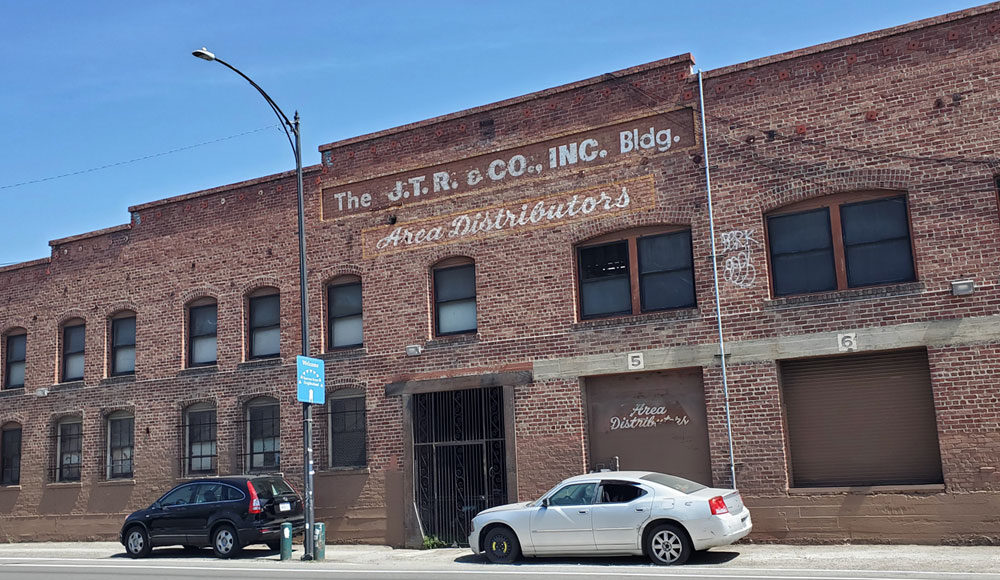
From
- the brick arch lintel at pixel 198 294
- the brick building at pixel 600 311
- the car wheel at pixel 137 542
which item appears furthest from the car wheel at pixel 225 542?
the brick arch lintel at pixel 198 294

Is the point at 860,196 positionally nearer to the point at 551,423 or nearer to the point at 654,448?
the point at 654,448

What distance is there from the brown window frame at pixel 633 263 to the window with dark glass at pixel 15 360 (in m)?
15.8

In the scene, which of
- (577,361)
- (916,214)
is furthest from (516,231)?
(916,214)

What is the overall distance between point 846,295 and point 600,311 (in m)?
4.46

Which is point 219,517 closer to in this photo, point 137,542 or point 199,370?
point 137,542

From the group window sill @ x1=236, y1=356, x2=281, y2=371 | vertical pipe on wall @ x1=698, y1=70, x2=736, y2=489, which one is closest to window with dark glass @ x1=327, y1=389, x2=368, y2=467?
window sill @ x1=236, y1=356, x2=281, y2=371

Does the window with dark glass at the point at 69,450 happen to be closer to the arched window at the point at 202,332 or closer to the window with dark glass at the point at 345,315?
the arched window at the point at 202,332

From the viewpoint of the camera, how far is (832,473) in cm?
1612

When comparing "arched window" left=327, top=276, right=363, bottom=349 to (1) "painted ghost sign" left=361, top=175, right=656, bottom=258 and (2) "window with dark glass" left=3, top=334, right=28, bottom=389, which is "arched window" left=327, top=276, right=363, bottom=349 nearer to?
(1) "painted ghost sign" left=361, top=175, right=656, bottom=258

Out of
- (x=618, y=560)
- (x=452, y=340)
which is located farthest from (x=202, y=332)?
(x=618, y=560)

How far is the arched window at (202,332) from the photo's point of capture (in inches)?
901

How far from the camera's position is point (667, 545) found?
14.2 m

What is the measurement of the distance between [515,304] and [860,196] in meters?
6.57

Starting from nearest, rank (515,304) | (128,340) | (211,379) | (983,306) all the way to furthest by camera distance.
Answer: (983,306), (515,304), (211,379), (128,340)
